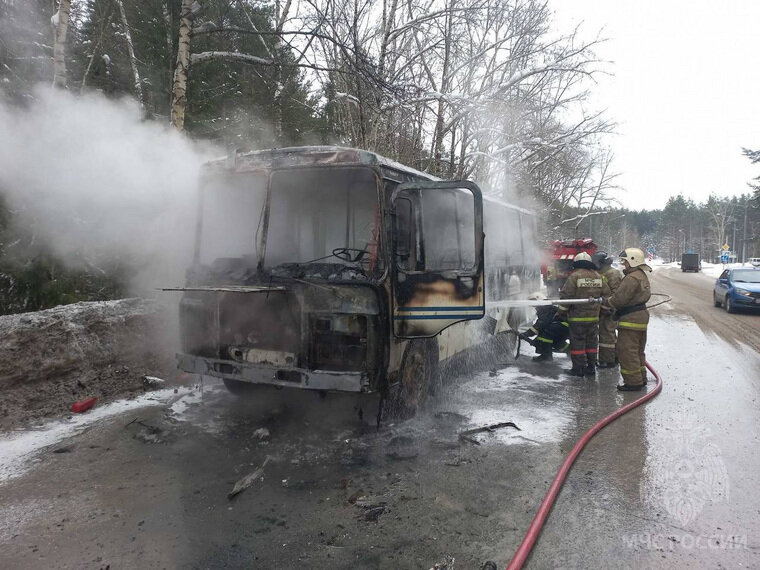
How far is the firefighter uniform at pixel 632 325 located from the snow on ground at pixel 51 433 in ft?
19.1

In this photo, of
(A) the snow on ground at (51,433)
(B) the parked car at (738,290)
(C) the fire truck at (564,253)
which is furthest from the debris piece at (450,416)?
(B) the parked car at (738,290)

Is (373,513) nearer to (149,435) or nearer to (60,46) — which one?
(149,435)

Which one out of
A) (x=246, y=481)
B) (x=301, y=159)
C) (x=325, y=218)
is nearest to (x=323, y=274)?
(x=325, y=218)

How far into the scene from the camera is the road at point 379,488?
3.05 m

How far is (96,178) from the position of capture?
281 inches

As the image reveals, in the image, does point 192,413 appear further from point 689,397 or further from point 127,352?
point 689,397

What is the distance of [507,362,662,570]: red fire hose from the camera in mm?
2875

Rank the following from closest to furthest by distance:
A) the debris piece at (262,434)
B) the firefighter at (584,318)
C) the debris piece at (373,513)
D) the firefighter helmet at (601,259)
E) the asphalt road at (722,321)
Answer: the debris piece at (373,513), the debris piece at (262,434), the firefighter at (584,318), the firefighter helmet at (601,259), the asphalt road at (722,321)

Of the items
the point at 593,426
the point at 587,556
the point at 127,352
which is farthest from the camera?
the point at 127,352

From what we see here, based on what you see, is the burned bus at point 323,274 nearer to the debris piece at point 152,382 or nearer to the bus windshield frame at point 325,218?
the bus windshield frame at point 325,218

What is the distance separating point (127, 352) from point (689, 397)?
7.53m

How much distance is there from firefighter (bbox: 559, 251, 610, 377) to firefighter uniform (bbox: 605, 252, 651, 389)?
67 cm

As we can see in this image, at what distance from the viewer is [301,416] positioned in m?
5.42

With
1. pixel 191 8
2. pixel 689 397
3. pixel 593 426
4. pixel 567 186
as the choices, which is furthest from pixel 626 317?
pixel 567 186
